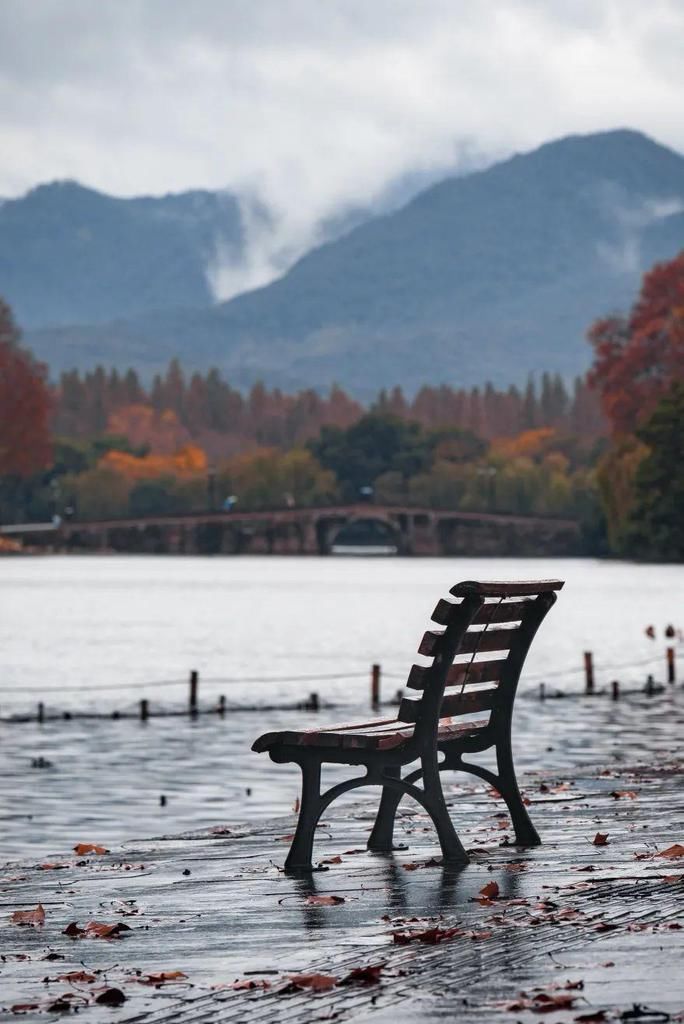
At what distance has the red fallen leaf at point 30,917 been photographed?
1038 cm

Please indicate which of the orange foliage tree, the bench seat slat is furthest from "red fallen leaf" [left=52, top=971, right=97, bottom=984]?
the orange foliage tree

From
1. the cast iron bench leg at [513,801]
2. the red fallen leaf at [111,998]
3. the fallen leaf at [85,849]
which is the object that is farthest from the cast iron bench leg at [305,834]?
the red fallen leaf at [111,998]

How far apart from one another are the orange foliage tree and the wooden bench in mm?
135665

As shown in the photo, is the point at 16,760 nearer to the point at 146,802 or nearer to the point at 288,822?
the point at 146,802

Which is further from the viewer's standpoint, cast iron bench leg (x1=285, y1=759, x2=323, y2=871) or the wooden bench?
cast iron bench leg (x1=285, y1=759, x2=323, y2=871)

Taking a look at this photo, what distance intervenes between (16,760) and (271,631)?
70.0 meters

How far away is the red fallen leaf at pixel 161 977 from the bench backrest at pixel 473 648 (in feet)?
10.4

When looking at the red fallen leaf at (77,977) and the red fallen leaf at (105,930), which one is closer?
the red fallen leaf at (77,977)

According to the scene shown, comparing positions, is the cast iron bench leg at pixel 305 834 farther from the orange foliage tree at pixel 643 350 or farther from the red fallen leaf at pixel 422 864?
the orange foliage tree at pixel 643 350

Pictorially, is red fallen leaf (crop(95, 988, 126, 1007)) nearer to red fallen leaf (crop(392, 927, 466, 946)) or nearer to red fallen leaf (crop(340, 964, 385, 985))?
red fallen leaf (crop(340, 964, 385, 985))

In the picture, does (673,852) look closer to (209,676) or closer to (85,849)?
(85,849)

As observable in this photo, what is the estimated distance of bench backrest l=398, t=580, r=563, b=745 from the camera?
Result: 460 inches

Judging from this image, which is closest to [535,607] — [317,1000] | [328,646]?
[317,1000]

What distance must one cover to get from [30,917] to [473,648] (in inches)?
123
